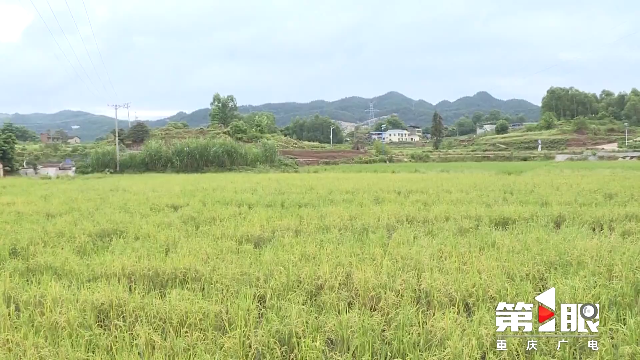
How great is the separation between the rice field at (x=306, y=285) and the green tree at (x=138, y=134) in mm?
53266

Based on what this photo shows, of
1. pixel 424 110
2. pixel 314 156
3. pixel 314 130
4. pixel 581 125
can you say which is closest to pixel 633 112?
pixel 581 125

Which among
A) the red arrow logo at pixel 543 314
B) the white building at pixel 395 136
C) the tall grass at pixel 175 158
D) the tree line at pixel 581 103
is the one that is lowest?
the red arrow logo at pixel 543 314

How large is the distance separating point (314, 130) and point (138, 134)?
40.1 metres

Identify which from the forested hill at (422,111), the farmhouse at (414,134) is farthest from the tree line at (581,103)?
the forested hill at (422,111)

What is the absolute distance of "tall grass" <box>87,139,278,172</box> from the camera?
35.5 metres

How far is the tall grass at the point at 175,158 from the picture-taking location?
116 ft

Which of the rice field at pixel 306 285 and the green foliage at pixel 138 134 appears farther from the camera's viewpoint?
the green foliage at pixel 138 134

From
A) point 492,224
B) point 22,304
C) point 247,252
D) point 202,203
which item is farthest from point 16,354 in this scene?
point 202,203

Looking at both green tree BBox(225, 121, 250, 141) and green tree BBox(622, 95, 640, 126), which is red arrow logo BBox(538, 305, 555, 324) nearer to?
green tree BBox(225, 121, 250, 141)

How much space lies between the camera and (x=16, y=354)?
8.86ft

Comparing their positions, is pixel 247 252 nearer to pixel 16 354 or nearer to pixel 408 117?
pixel 16 354

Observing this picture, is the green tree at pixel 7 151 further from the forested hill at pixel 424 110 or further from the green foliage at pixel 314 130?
the forested hill at pixel 424 110

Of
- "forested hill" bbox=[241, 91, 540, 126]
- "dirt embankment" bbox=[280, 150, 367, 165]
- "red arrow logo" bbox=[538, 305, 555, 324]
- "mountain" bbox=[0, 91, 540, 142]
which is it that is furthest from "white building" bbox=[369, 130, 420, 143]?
"red arrow logo" bbox=[538, 305, 555, 324]

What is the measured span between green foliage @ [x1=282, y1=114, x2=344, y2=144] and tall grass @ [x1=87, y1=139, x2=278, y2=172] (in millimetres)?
47876
